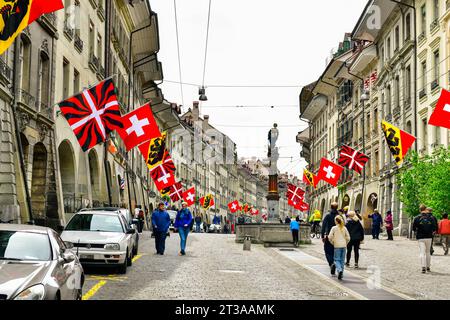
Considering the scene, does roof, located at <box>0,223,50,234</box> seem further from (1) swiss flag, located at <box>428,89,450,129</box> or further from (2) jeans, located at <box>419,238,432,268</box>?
(1) swiss flag, located at <box>428,89,450,129</box>

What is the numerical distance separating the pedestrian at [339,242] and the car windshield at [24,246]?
9.41m

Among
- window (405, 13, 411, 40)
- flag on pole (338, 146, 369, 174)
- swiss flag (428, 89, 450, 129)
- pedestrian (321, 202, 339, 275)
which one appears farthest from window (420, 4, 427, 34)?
pedestrian (321, 202, 339, 275)

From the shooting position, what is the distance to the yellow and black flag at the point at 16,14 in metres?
14.5

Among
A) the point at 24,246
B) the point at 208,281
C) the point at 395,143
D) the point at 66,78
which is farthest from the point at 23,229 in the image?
the point at 66,78

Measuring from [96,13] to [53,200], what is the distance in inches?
553

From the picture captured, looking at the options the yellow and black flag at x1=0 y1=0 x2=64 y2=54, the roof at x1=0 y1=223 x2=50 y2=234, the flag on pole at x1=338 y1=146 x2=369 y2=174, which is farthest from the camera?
the flag on pole at x1=338 y1=146 x2=369 y2=174

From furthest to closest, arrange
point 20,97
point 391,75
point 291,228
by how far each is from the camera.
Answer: point 391,75 → point 291,228 → point 20,97

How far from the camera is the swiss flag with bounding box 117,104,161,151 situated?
92.4 feet

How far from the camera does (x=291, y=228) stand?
3406cm

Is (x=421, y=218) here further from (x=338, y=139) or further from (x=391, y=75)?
(x=338, y=139)

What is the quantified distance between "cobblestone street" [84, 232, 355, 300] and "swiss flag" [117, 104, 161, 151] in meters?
5.83

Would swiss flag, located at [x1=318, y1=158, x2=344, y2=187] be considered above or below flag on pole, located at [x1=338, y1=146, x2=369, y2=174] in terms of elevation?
below

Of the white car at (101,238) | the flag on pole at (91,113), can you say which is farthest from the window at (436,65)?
the white car at (101,238)
